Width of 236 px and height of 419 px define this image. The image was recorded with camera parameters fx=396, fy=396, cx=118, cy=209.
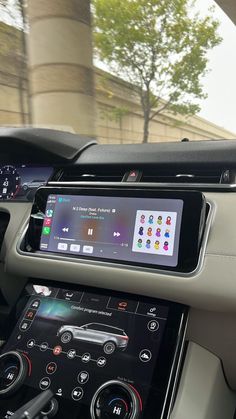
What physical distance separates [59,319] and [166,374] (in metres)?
0.31

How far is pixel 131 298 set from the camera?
3.16 feet

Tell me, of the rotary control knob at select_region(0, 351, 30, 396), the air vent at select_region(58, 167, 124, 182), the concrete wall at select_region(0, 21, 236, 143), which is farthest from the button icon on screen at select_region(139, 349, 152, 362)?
the concrete wall at select_region(0, 21, 236, 143)

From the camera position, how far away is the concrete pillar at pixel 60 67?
5.07ft

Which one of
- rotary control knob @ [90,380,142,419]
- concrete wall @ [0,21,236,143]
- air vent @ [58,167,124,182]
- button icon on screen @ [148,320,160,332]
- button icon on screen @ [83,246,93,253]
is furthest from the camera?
concrete wall @ [0,21,236,143]

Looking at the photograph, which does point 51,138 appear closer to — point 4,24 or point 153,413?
point 4,24

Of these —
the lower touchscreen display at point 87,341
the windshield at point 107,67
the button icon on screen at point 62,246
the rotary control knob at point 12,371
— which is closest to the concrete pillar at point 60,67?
the windshield at point 107,67

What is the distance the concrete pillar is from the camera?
1.54 meters

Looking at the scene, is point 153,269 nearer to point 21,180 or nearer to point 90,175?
point 90,175

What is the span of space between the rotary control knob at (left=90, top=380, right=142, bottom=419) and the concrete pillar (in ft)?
3.25

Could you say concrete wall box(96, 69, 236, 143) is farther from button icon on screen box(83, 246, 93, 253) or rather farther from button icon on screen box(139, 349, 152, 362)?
button icon on screen box(139, 349, 152, 362)

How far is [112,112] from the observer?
5.08 ft

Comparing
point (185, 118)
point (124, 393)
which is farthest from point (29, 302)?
point (185, 118)

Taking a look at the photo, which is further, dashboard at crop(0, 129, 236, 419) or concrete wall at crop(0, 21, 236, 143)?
concrete wall at crop(0, 21, 236, 143)

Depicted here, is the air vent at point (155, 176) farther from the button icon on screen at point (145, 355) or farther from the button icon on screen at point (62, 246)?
the button icon on screen at point (145, 355)
